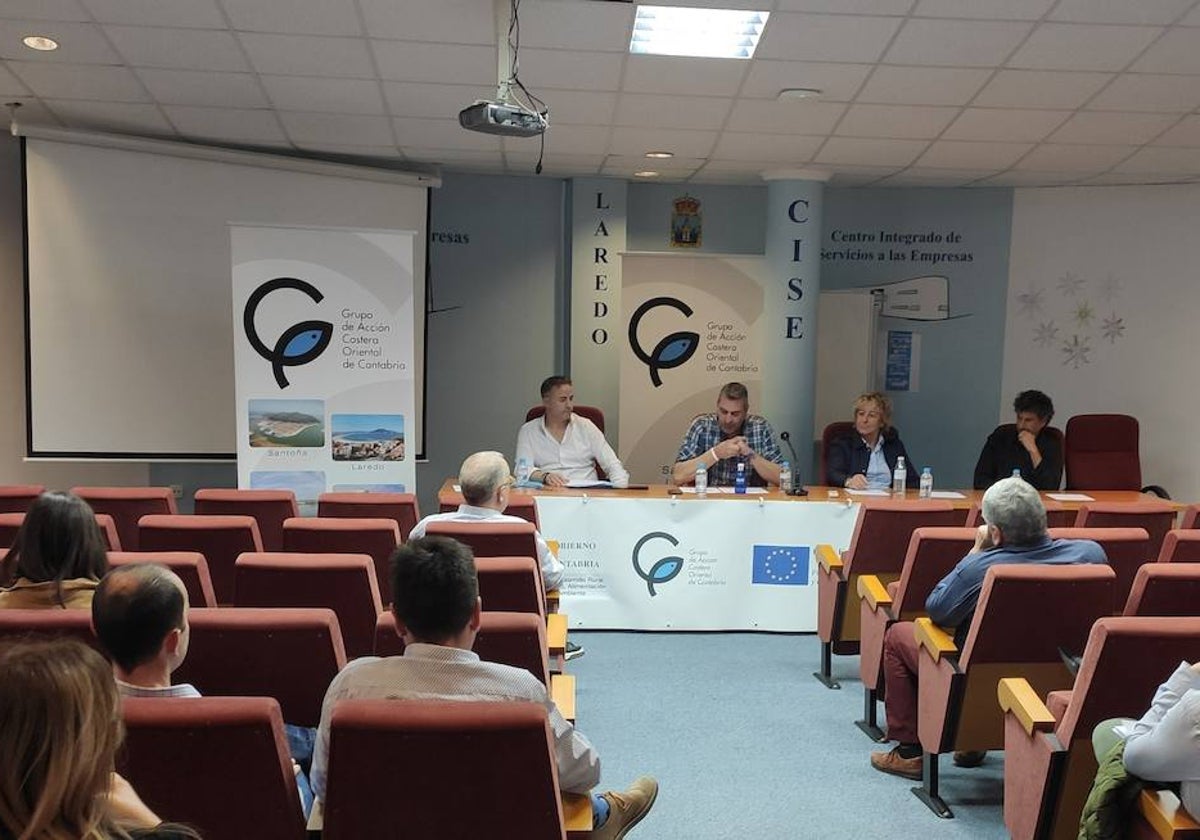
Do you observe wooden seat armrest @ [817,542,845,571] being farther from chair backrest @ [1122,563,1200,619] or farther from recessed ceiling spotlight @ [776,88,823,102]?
recessed ceiling spotlight @ [776,88,823,102]

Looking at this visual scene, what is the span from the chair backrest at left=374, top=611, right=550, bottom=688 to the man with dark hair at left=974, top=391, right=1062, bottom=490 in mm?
4719

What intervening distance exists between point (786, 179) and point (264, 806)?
6417 mm

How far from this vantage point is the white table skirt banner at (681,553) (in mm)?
5395

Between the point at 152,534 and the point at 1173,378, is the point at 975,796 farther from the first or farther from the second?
the point at 1173,378

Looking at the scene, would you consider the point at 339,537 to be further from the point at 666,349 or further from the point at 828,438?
the point at 666,349

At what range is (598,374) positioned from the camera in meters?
8.07

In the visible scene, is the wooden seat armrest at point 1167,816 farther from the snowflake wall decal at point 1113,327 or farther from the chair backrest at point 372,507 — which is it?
the snowflake wall decal at point 1113,327

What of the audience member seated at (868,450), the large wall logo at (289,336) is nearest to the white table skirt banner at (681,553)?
the audience member seated at (868,450)

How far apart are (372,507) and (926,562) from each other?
93.5 inches

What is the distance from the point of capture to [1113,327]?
26.7 feet

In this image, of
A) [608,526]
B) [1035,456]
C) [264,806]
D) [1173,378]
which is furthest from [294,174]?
[1173,378]

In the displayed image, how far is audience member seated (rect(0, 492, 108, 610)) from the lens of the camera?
2842 mm

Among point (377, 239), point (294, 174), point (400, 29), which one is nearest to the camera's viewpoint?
point (400, 29)

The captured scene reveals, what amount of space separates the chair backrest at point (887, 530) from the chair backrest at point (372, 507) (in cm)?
202
